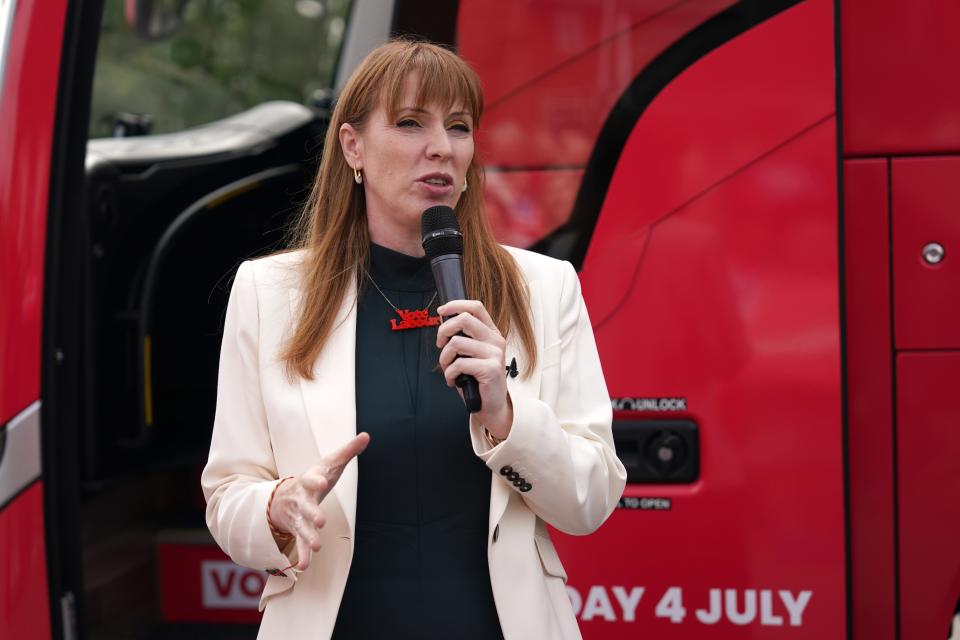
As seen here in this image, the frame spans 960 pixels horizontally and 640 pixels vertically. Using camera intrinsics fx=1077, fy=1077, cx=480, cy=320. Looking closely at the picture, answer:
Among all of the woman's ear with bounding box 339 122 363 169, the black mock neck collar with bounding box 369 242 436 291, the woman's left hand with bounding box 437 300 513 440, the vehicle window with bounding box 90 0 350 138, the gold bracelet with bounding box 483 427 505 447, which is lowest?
the gold bracelet with bounding box 483 427 505 447

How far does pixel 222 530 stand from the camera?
5.66 ft

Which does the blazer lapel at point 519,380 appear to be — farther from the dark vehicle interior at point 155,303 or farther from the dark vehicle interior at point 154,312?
the dark vehicle interior at point 154,312

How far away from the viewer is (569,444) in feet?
5.61

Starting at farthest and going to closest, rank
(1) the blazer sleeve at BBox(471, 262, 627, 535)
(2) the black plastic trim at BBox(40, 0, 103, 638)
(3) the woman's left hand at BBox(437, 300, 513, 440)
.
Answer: (2) the black plastic trim at BBox(40, 0, 103, 638) < (1) the blazer sleeve at BBox(471, 262, 627, 535) < (3) the woman's left hand at BBox(437, 300, 513, 440)

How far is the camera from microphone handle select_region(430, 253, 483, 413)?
1.52 metres

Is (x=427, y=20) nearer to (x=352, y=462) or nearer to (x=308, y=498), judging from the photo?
(x=352, y=462)

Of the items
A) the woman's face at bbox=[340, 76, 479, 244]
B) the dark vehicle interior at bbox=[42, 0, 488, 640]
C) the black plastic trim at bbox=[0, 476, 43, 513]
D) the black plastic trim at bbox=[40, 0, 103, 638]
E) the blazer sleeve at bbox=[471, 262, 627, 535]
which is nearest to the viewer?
the blazer sleeve at bbox=[471, 262, 627, 535]

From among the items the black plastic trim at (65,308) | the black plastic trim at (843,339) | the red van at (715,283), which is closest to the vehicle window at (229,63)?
the black plastic trim at (65,308)

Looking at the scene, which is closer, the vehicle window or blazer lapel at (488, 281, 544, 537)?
blazer lapel at (488, 281, 544, 537)

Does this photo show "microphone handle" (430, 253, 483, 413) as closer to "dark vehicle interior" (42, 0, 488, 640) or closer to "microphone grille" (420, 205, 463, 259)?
"microphone grille" (420, 205, 463, 259)

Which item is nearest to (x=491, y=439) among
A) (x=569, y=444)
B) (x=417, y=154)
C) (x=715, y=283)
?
(x=569, y=444)

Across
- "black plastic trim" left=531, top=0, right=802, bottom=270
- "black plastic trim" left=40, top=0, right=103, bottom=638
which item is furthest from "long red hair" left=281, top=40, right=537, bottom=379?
"black plastic trim" left=40, top=0, right=103, bottom=638

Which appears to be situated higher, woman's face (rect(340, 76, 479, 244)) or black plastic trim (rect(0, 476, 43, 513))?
woman's face (rect(340, 76, 479, 244))

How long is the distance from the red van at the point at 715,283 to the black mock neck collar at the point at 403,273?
2.37 ft
